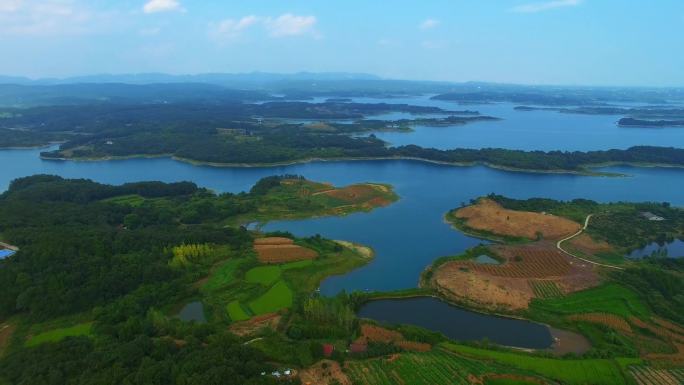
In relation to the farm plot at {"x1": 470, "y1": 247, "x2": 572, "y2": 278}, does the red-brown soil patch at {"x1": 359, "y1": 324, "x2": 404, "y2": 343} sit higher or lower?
lower

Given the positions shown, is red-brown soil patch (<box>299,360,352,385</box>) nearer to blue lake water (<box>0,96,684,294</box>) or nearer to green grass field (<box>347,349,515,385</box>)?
green grass field (<box>347,349,515,385</box>)

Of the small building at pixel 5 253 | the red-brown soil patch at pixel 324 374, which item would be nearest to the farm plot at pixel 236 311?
the red-brown soil patch at pixel 324 374

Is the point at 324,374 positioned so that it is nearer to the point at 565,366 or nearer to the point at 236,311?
the point at 236,311

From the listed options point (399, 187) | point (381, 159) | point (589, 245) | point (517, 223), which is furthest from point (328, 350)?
point (381, 159)

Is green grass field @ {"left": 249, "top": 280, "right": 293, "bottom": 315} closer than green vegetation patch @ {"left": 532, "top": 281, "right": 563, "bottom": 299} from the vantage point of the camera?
Yes

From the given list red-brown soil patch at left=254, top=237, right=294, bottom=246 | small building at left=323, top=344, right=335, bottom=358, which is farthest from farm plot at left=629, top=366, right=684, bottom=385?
red-brown soil patch at left=254, top=237, right=294, bottom=246

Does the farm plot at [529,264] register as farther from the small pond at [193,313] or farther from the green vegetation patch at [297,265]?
the small pond at [193,313]

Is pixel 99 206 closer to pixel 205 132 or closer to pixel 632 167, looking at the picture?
pixel 205 132
